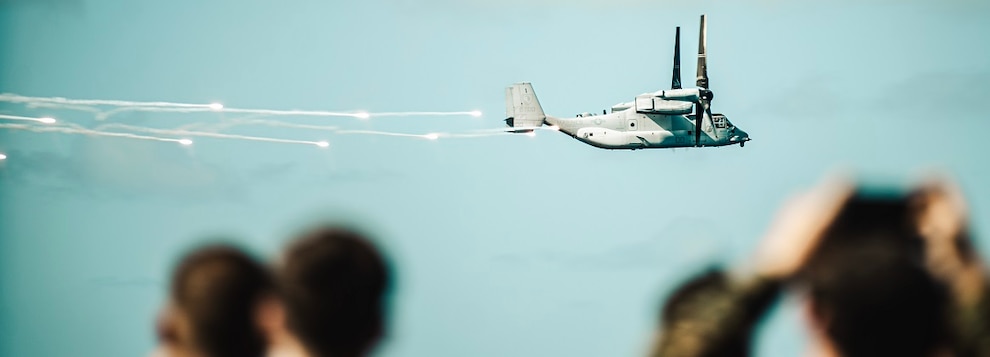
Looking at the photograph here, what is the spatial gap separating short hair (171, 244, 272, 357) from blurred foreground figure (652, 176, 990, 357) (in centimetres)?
250

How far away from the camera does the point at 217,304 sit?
5559mm

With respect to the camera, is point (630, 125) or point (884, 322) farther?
point (630, 125)

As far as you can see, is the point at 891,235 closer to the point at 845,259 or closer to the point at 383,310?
the point at 845,259

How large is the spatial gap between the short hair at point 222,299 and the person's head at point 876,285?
313 cm

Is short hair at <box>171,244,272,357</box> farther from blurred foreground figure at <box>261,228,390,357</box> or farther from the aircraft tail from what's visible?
the aircraft tail

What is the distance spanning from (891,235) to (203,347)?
369 cm

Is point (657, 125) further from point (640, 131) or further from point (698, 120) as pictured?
point (698, 120)

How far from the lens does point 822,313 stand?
426 cm

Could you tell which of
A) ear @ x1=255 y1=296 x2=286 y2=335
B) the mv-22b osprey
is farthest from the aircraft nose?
ear @ x1=255 y1=296 x2=286 y2=335

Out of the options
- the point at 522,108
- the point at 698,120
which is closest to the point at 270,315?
the point at 698,120

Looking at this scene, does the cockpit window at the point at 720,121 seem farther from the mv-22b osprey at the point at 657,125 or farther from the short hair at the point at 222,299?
the short hair at the point at 222,299

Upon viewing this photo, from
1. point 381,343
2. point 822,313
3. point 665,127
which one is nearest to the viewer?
point 822,313

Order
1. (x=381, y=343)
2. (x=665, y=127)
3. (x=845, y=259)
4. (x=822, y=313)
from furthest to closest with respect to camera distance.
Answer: (x=665, y=127)
(x=381, y=343)
(x=822, y=313)
(x=845, y=259)

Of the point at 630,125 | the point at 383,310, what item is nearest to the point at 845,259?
the point at 383,310
